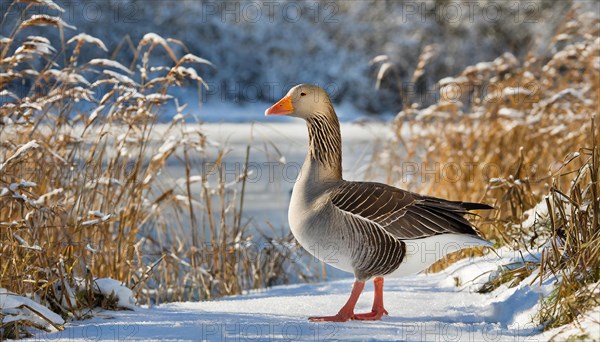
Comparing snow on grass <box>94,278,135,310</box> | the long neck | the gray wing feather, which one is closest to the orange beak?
the long neck

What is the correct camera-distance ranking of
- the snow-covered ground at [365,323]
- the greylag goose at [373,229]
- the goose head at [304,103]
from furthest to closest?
1. the goose head at [304,103]
2. the greylag goose at [373,229]
3. the snow-covered ground at [365,323]

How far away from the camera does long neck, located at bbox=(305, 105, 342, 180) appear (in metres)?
3.43

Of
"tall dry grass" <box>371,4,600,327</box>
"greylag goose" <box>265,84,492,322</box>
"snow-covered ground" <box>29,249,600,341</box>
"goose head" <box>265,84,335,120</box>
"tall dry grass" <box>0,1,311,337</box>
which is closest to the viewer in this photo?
"snow-covered ground" <box>29,249,600,341</box>

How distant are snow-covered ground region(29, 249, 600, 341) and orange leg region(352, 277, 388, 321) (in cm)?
4

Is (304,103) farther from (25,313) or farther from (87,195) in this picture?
(25,313)

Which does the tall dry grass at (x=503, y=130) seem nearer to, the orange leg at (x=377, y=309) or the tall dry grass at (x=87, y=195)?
the tall dry grass at (x=87, y=195)

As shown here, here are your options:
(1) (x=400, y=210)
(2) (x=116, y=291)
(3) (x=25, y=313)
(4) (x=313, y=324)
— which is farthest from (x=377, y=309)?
(3) (x=25, y=313)

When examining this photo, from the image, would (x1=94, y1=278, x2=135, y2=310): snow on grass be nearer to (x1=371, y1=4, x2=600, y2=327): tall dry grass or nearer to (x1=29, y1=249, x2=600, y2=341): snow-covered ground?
(x1=29, y1=249, x2=600, y2=341): snow-covered ground

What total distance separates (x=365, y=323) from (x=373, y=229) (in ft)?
1.25

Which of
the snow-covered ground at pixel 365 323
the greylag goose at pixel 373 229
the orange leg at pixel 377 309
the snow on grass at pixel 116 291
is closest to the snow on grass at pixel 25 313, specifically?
the snow-covered ground at pixel 365 323

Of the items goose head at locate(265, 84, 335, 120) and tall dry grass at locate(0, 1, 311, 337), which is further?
goose head at locate(265, 84, 335, 120)

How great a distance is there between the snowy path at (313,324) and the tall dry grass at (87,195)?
266 mm

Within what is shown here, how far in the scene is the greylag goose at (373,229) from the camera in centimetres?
312

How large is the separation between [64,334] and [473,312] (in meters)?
1.68
